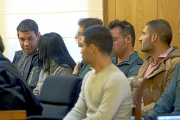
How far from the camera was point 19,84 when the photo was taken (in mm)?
2172

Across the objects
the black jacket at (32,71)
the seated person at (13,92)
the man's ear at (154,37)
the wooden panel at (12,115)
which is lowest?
the black jacket at (32,71)

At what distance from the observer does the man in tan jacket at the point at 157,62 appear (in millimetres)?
2534

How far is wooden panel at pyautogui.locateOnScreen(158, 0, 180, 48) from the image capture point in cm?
318

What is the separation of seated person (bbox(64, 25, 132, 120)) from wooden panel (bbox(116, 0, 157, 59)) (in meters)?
1.46

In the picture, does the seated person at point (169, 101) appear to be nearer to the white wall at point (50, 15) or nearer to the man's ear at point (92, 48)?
the man's ear at point (92, 48)

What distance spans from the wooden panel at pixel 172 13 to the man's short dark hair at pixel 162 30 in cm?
41

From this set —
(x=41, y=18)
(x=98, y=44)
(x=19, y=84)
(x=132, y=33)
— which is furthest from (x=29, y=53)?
(x=98, y=44)

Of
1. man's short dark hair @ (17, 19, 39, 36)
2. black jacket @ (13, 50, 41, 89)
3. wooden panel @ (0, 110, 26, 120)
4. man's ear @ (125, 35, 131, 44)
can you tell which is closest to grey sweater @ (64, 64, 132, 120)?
wooden panel @ (0, 110, 26, 120)

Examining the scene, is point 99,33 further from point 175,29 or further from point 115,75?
point 175,29

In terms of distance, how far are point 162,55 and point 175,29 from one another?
570mm

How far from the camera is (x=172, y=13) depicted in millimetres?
3201

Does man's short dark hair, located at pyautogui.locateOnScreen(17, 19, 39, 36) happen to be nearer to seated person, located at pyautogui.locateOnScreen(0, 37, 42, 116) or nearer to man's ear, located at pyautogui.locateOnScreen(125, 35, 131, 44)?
man's ear, located at pyautogui.locateOnScreen(125, 35, 131, 44)

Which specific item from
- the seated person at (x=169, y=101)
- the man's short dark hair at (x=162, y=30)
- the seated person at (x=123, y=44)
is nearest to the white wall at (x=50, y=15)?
the seated person at (x=123, y=44)

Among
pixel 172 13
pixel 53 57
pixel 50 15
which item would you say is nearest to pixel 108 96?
pixel 53 57
